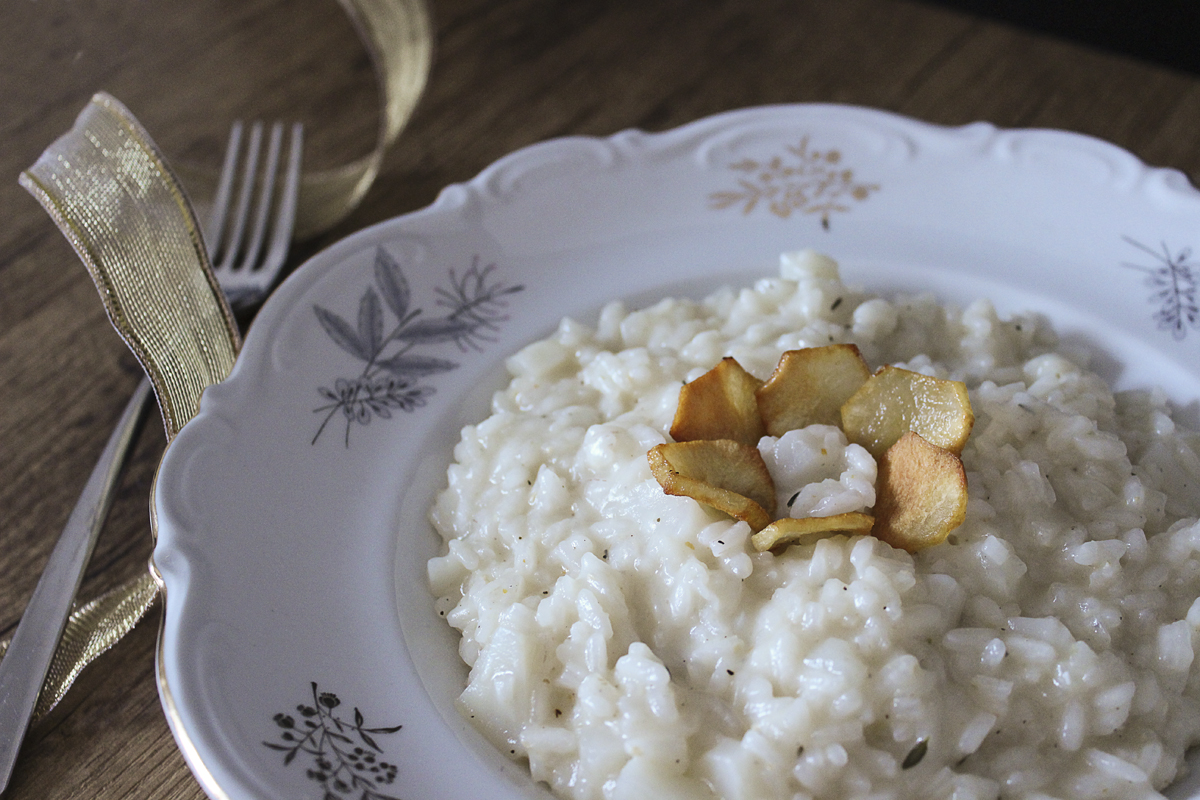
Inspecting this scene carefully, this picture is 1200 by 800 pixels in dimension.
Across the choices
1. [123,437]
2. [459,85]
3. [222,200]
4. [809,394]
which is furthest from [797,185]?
[123,437]

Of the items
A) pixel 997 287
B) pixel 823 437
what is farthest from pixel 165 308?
pixel 997 287

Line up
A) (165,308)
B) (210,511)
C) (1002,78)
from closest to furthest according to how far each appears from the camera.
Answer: (210,511) < (165,308) < (1002,78)

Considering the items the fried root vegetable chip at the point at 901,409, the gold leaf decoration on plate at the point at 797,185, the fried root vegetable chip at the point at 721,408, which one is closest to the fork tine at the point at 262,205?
the gold leaf decoration on plate at the point at 797,185

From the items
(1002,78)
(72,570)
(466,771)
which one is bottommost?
(1002,78)

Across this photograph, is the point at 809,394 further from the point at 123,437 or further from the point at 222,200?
the point at 222,200

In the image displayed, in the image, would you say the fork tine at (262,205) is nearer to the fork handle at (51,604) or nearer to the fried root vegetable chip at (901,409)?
the fork handle at (51,604)

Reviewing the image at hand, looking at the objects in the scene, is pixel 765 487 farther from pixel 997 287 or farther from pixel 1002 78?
pixel 1002 78

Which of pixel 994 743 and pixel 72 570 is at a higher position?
pixel 72 570
